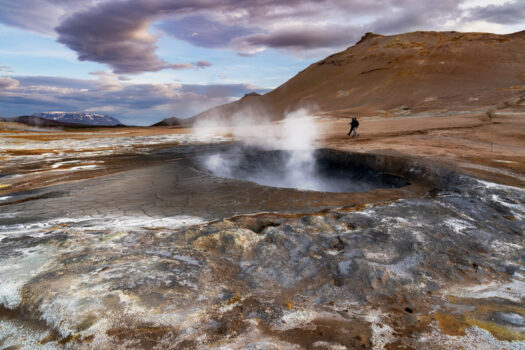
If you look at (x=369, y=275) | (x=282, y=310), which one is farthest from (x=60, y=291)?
(x=369, y=275)

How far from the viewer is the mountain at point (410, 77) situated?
1254 inches

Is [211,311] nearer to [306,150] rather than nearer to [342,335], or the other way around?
[342,335]

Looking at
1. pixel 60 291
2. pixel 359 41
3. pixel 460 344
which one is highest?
pixel 359 41

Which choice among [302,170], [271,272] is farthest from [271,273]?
[302,170]

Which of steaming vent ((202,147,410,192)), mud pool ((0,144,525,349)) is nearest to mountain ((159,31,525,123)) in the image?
steaming vent ((202,147,410,192))

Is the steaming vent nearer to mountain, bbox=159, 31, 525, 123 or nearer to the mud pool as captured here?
the mud pool

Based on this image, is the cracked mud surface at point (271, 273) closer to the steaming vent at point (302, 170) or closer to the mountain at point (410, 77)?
the steaming vent at point (302, 170)

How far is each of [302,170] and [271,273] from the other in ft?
22.9

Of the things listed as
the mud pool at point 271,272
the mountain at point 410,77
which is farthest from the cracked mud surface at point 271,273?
the mountain at point 410,77

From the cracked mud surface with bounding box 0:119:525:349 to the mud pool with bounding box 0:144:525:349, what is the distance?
15mm

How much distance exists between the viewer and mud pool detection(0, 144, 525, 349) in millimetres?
2281

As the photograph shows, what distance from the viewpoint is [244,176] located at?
9461mm

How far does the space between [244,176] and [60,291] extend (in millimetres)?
6972

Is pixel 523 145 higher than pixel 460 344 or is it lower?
higher
